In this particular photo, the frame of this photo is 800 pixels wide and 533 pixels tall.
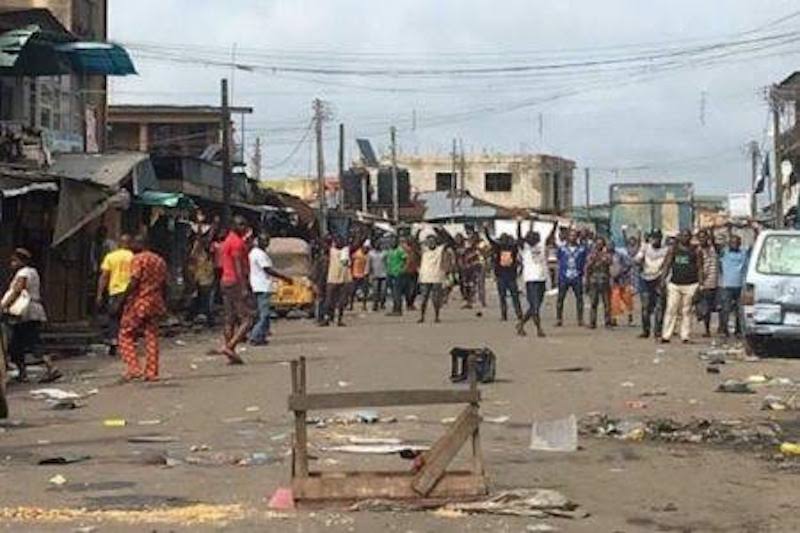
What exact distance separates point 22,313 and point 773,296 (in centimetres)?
915

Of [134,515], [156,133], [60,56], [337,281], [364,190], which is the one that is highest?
[156,133]

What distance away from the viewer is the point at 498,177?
102 metres

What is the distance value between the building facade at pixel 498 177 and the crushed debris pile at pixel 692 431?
3402 inches

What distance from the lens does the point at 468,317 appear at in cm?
2998

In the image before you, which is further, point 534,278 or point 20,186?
point 534,278

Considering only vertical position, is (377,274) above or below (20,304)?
above

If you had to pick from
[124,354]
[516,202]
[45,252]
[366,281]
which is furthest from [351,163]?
[124,354]

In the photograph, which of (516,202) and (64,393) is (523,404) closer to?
(64,393)

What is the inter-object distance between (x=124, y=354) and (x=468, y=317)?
14.3 metres

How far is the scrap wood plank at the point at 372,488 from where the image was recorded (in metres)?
8.43

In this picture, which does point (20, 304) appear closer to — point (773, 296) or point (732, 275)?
point (773, 296)

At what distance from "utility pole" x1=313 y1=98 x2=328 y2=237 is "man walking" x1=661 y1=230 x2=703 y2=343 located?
21305mm

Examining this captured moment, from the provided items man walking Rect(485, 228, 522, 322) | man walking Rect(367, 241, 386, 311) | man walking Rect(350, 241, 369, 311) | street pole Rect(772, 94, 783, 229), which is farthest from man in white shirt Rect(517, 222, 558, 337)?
street pole Rect(772, 94, 783, 229)

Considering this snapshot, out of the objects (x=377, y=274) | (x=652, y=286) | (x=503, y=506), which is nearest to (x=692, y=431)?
(x=503, y=506)
